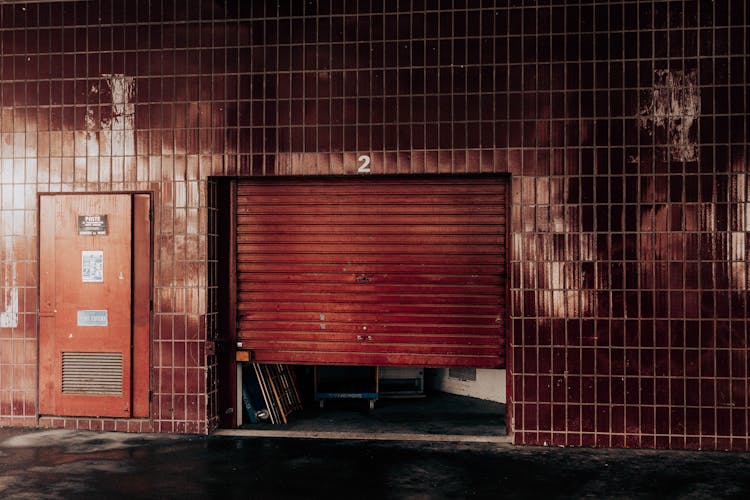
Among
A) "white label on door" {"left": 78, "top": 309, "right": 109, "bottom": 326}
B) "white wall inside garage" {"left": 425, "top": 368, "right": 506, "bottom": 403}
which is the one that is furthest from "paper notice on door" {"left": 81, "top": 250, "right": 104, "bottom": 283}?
"white wall inside garage" {"left": 425, "top": 368, "right": 506, "bottom": 403}

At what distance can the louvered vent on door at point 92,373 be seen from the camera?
6.57m

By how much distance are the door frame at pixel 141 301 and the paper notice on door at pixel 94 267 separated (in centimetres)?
33

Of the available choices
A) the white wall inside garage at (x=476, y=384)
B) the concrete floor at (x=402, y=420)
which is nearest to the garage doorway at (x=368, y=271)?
the concrete floor at (x=402, y=420)

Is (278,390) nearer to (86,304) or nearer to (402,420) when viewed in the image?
(402,420)

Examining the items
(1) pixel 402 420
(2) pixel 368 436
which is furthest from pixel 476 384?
(2) pixel 368 436

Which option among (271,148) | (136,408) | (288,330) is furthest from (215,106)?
(136,408)

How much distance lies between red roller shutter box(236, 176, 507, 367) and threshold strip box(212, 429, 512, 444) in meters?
0.70

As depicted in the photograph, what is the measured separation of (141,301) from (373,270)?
7.81 ft

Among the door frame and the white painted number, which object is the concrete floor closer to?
the door frame

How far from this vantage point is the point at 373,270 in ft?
21.3

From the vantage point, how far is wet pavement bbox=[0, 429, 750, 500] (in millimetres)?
4832

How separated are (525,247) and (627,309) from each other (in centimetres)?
109

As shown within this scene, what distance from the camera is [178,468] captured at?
5.39 meters

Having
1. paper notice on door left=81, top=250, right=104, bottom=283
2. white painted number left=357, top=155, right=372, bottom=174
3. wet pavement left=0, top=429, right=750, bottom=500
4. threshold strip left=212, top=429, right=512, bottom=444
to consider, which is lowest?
wet pavement left=0, top=429, right=750, bottom=500
